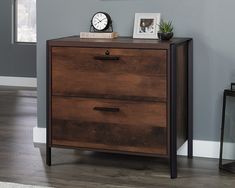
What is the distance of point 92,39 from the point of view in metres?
3.35

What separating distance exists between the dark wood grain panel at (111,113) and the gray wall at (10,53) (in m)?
3.56

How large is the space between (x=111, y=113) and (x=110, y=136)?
136 mm

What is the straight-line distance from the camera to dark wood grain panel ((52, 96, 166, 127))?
121 inches

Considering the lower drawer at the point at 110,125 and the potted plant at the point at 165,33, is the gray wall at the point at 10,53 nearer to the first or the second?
→ the lower drawer at the point at 110,125

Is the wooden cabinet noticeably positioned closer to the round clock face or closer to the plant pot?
the plant pot

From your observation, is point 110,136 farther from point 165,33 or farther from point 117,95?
point 165,33

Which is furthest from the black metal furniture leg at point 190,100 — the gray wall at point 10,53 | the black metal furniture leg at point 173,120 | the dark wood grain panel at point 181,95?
the gray wall at point 10,53

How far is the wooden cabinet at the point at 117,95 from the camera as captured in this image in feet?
9.96

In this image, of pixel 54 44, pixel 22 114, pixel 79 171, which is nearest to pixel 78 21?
pixel 54 44

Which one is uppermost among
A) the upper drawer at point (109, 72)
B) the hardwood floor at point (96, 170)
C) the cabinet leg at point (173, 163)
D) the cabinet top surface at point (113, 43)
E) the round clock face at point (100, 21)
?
the round clock face at point (100, 21)

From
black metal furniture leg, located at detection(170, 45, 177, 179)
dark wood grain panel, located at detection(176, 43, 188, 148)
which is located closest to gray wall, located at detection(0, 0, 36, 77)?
dark wood grain panel, located at detection(176, 43, 188, 148)

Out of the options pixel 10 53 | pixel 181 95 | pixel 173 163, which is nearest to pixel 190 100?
pixel 181 95

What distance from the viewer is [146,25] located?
3.46m

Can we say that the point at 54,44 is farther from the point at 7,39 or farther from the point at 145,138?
the point at 7,39
